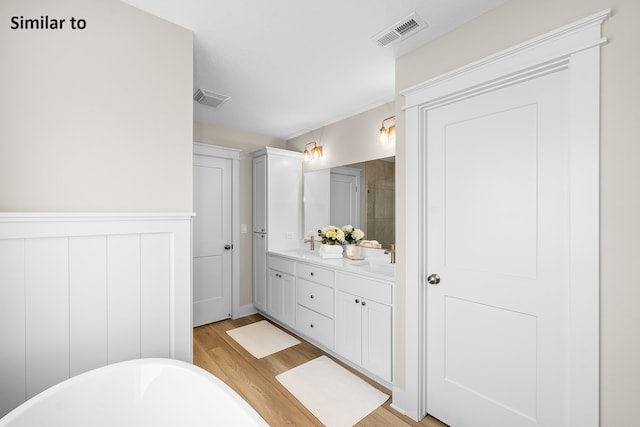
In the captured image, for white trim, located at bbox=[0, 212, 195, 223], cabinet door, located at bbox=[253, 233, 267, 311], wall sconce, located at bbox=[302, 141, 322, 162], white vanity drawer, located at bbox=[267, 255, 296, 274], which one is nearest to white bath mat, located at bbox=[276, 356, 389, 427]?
white vanity drawer, located at bbox=[267, 255, 296, 274]

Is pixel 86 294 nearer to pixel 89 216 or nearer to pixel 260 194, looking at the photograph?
pixel 89 216

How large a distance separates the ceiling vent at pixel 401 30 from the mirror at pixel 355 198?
3.52 feet

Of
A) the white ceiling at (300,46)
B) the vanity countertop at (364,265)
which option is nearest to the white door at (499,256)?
the vanity countertop at (364,265)

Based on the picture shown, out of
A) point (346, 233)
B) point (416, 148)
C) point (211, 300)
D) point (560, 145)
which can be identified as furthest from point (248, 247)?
point (560, 145)

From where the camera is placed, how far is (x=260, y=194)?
3.62 meters

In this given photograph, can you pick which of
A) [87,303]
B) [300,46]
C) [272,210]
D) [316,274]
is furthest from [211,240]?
[300,46]

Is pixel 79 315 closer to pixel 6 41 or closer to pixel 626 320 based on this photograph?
pixel 6 41

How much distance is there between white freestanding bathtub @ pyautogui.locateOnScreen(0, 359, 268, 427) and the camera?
1.04 metres

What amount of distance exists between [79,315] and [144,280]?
11.6 inches

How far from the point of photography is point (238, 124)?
350cm

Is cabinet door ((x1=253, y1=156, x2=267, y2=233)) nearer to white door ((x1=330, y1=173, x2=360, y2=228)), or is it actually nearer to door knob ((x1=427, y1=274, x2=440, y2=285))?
white door ((x1=330, y1=173, x2=360, y2=228))

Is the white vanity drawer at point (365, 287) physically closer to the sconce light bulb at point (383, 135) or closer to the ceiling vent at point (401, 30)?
the sconce light bulb at point (383, 135)

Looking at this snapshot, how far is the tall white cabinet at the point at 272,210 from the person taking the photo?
3.49 meters

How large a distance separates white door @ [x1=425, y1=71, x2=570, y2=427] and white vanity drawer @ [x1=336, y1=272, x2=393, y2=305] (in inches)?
13.3
